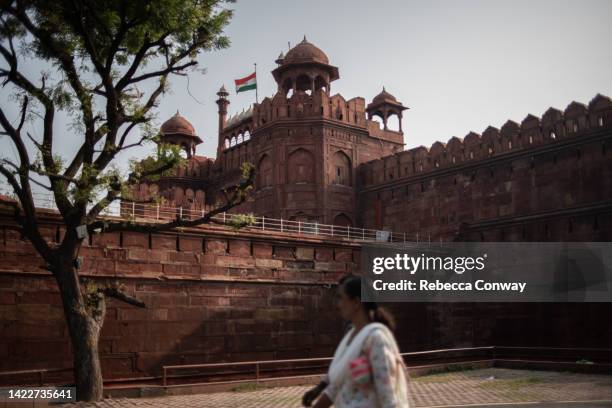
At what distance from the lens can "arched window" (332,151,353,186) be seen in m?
31.6

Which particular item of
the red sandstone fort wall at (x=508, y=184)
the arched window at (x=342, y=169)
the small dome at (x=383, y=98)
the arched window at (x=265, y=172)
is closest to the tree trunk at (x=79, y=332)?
the red sandstone fort wall at (x=508, y=184)

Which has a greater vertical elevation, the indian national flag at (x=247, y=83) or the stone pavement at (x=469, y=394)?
the indian national flag at (x=247, y=83)

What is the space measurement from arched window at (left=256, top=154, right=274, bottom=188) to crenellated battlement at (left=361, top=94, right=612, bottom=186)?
15.6 feet

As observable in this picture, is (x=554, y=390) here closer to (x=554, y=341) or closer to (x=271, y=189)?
(x=554, y=341)

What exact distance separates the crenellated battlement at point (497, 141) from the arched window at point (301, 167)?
3.14m

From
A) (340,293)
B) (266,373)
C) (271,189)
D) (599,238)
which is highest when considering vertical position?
(271,189)

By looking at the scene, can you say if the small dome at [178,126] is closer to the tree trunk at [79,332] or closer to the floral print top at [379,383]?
the tree trunk at [79,332]

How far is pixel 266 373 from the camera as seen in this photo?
1856cm

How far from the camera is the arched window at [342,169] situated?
31594mm

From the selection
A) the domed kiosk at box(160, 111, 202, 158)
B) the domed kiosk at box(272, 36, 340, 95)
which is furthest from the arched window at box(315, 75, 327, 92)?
the domed kiosk at box(160, 111, 202, 158)

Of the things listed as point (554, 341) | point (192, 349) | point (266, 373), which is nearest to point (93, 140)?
point (192, 349)

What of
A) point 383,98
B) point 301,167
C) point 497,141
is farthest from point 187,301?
point 383,98

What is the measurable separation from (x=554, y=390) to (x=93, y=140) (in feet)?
34.3

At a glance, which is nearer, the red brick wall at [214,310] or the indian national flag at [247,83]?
the red brick wall at [214,310]
